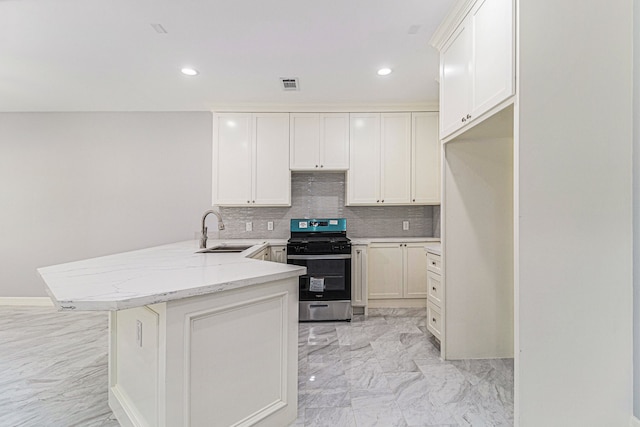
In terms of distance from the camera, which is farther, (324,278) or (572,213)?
(324,278)

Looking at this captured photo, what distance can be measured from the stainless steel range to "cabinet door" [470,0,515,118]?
81.7 inches

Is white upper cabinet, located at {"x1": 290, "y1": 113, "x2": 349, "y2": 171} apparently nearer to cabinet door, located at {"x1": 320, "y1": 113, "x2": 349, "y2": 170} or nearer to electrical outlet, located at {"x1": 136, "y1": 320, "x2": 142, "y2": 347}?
cabinet door, located at {"x1": 320, "y1": 113, "x2": 349, "y2": 170}

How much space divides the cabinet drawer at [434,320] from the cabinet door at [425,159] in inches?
56.9

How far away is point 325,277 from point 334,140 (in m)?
1.68

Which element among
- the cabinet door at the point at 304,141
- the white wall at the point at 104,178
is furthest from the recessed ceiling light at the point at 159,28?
the white wall at the point at 104,178

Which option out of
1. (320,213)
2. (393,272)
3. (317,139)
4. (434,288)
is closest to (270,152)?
(317,139)

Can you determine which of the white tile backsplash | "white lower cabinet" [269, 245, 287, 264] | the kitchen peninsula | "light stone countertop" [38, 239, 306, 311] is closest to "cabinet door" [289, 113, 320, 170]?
the white tile backsplash

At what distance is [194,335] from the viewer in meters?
1.32

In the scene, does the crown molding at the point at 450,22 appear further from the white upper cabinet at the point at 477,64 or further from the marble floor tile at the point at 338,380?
the marble floor tile at the point at 338,380

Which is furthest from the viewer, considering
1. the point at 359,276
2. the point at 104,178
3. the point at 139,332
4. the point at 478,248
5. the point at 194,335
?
the point at 104,178

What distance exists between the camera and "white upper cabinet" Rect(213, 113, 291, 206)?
12.5ft

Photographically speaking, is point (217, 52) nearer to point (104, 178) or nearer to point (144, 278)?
point (144, 278)

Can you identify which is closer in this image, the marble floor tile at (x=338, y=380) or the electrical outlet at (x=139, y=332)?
the electrical outlet at (x=139, y=332)

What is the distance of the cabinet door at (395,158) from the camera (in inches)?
151
